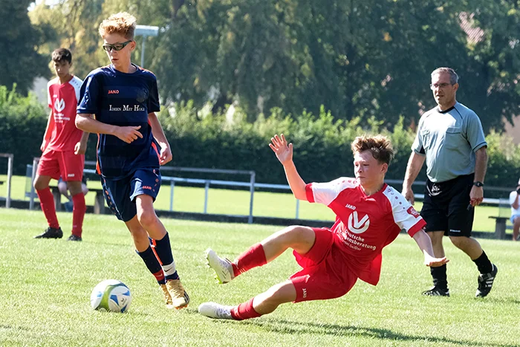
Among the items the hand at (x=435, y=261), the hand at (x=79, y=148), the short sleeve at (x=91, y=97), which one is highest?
the short sleeve at (x=91, y=97)

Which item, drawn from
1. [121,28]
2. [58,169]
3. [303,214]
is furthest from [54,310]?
[303,214]

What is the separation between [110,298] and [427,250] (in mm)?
2163

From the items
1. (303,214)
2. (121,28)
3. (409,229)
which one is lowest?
(303,214)

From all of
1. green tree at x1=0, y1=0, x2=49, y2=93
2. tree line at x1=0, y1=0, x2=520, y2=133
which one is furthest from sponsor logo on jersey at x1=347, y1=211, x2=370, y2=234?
green tree at x1=0, y1=0, x2=49, y2=93

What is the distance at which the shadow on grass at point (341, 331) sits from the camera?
607 centimetres

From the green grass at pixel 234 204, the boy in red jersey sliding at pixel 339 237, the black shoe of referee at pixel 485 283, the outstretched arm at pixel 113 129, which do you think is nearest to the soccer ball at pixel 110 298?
the boy in red jersey sliding at pixel 339 237

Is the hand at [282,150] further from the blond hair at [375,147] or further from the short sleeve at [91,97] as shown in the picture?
the short sleeve at [91,97]

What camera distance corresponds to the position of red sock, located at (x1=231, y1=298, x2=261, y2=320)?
20.1 feet

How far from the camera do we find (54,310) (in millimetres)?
6359

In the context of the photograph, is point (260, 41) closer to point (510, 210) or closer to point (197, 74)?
point (197, 74)

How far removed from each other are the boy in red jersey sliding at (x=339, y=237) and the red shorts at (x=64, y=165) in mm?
6170

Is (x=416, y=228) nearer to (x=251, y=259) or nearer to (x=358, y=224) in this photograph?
(x=358, y=224)

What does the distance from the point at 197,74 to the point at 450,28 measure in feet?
59.1

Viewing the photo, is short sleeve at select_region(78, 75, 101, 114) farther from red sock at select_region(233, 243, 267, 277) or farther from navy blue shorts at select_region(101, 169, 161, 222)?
red sock at select_region(233, 243, 267, 277)
